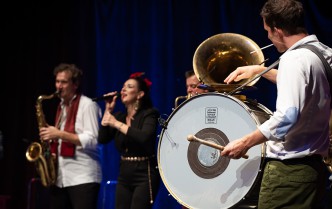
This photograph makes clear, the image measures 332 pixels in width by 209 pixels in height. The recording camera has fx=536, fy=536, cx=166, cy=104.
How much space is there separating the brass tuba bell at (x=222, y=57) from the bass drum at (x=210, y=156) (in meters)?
0.35

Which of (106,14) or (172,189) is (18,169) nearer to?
(106,14)

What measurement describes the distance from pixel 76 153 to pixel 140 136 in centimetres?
72

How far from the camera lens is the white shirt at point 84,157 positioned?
466 centimetres

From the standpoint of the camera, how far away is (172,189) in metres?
3.26

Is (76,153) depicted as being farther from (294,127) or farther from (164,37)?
(294,127)

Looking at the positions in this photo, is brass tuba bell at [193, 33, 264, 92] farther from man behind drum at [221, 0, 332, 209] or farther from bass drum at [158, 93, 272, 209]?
man behind drum at [221, 0, 332, 209]

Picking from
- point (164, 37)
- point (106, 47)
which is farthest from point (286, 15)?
point (106, 47)

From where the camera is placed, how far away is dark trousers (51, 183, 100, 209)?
456 centimetres

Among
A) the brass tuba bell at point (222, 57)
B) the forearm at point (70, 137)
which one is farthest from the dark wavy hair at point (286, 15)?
the forearm at point (70, 137)

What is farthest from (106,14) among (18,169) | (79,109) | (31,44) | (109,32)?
(18,169)

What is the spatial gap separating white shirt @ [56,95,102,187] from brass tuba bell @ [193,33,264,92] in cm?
156

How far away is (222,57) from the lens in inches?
140

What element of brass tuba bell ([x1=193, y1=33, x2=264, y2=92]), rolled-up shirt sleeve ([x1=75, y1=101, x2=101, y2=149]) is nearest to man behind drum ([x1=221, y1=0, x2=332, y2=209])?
brass tuba bell ([x1=193, y1=33, x2=264, y2=92])

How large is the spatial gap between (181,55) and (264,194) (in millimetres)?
3132
